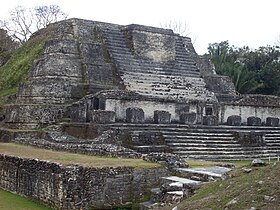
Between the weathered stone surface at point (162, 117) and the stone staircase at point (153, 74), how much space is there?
6.10 ft

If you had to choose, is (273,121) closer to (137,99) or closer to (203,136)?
(203,136)

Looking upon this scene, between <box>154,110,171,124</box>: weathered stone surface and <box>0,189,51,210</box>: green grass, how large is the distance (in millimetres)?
8531

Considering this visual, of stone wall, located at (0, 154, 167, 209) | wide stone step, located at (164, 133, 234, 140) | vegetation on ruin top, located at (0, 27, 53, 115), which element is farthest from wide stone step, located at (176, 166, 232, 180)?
vegetation on ruin top, located at (0, 27, 53, 115)

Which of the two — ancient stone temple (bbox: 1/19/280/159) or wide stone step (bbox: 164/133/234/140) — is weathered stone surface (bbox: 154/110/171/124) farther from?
wide stone step (bbox: 164/133/234/140)

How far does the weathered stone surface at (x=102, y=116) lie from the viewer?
1767 cm

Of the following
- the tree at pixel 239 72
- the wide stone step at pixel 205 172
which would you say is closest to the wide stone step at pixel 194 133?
the wide stone step at pixel 205 172

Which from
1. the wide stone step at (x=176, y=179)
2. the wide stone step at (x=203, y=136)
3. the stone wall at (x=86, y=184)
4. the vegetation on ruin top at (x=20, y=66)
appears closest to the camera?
the wide stone step at (x=176, y=179)

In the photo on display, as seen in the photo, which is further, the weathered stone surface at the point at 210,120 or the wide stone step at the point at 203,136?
the weathered stone surface at the point at 210,120

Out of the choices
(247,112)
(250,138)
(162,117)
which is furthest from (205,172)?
(247,112)

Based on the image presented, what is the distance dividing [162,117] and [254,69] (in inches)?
873

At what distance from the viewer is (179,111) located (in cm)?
2045

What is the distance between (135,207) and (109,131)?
6095mm

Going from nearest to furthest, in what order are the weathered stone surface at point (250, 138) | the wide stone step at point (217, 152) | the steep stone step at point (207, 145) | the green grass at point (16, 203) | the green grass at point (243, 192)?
the green grass at point (243, 192) < the green grass at point (16, 203) < the wide stone step at point (217, 152) < the steep stone step at point (207, 145) < the weathered stone surface at point (250, 138)

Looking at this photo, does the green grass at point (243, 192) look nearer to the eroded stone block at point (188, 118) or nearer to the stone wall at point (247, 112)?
the eroded stone block at point (188, 118)
